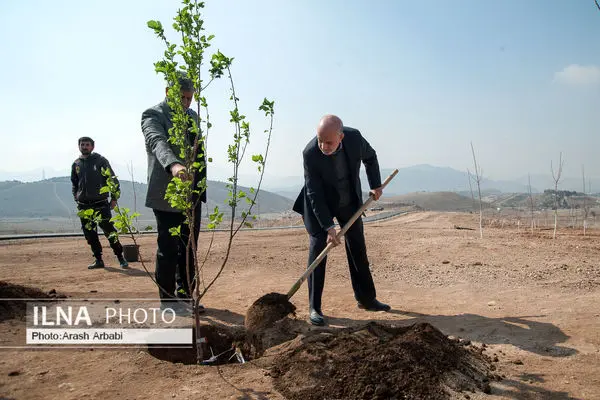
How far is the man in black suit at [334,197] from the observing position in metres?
3.81

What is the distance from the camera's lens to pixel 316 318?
378 cm

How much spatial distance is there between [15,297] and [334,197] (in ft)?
11.2

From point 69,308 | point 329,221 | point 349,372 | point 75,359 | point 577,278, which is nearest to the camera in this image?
point 349,372

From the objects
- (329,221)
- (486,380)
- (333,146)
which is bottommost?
(486,380)

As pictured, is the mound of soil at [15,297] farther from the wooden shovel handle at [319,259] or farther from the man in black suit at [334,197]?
the man in black suit at [334,197]

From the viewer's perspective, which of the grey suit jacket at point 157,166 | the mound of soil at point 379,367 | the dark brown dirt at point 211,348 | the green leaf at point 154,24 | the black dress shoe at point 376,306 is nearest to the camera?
the mound of soil at point 379,367

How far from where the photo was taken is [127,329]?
353 cm

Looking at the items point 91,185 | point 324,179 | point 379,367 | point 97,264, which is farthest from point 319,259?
point 97,264

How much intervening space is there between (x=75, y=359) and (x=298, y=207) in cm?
236

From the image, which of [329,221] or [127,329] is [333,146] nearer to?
[329,221]

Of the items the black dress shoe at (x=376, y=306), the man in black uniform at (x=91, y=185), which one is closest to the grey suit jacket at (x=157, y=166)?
the black dress shoe at (x=376, y=306)

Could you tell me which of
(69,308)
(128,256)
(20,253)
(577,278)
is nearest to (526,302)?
(577,278)

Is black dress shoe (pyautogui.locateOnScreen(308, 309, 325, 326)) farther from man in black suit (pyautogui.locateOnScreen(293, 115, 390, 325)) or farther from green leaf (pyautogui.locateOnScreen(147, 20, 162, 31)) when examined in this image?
green leaf (pyautogui.locateOnScreen(147, 20, 162, 31))

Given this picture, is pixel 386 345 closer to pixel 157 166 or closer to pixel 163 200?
pixel 163 200
